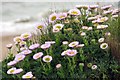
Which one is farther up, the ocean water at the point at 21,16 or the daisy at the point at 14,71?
the daisy at the point at 14,71

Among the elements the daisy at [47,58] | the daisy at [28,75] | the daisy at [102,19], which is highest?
the daisy at [102,19]

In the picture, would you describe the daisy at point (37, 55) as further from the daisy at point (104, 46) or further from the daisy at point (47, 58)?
the daisy at point (104, 46)

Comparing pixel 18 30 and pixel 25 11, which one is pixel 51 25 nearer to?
pixel 18 30

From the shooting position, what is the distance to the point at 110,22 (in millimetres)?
3504

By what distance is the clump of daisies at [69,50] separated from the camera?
3.10 meters

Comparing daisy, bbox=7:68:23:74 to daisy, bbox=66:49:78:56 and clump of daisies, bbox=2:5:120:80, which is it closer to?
clump of daisies, bbox=2:5:120:80

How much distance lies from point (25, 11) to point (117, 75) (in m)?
8.25

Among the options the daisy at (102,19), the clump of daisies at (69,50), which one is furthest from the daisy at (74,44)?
the daisy at (102,19)

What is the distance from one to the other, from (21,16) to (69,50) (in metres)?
7.28

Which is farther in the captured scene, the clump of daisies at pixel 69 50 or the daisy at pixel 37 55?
the daisy at pixel 37 55

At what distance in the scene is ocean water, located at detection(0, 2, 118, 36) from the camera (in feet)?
29.3

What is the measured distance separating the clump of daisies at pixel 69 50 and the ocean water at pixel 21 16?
147 inches

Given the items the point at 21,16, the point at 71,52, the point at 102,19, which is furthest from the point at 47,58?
the point at 21,16

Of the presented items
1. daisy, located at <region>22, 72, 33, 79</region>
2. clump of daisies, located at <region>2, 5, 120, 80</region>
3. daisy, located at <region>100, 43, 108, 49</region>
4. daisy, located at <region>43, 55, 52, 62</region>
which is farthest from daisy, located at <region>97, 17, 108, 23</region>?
daisy, located at <region>22, 72, 33, 79</region>
